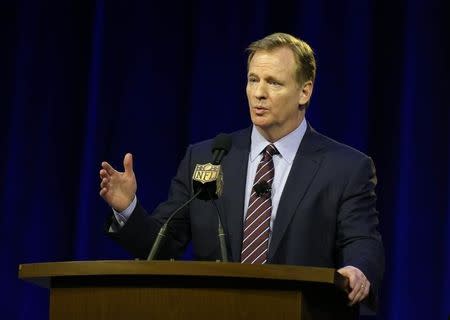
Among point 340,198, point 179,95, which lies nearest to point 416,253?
point 340,198

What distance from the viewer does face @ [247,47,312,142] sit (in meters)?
2.82

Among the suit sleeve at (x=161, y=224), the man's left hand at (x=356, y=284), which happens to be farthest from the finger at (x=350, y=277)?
the suit sleeve at (x=161, y=224)

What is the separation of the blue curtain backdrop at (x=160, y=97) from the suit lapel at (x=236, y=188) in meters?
0.89

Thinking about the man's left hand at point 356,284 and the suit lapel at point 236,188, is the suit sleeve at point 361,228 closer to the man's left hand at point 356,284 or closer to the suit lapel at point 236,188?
the man's left hand at point 356,284

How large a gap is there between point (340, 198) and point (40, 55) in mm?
1760

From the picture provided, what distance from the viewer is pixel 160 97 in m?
3.91

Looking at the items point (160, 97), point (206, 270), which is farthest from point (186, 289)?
point (160, 97)

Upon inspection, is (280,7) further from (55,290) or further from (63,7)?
(55,290)

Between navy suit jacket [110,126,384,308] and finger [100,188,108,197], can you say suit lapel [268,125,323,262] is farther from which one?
finger [100,188,108,197]

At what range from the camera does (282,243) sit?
2596mm

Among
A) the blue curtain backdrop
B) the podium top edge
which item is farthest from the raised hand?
the blue curtain backdrop

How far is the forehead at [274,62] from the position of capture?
2.85 meters

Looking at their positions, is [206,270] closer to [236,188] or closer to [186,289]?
[186,289]

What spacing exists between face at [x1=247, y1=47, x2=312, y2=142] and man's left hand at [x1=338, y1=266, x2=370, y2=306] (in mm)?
754
